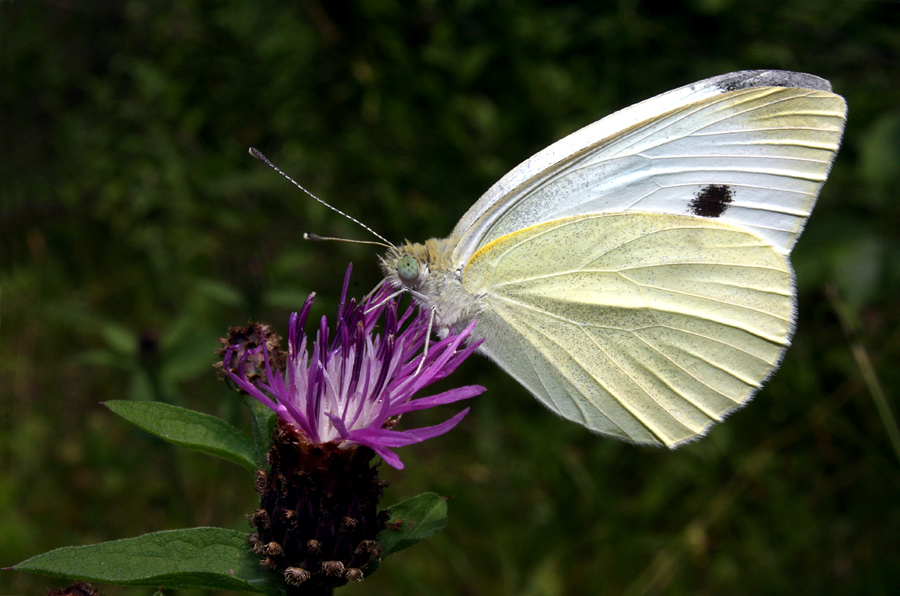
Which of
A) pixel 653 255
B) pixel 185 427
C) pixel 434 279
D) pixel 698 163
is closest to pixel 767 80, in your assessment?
pixel 698 163

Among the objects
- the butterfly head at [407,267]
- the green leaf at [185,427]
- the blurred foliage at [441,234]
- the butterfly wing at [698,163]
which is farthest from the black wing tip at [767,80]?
the green leaf at [185,427]

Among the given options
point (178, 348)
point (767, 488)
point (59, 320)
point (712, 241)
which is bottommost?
point (767, 488)

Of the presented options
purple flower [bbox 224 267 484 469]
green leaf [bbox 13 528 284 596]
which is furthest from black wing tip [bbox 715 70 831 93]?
green leaf [bbox 13 528 284 596]

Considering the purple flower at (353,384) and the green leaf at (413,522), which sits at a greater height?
the purple flower at (353,384)

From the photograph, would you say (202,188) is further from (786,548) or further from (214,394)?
(786,548)

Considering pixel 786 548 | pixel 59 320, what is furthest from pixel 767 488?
pixel 59 320

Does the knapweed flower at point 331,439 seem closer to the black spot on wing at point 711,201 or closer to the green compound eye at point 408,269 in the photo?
the green compound eye at point 408,269
